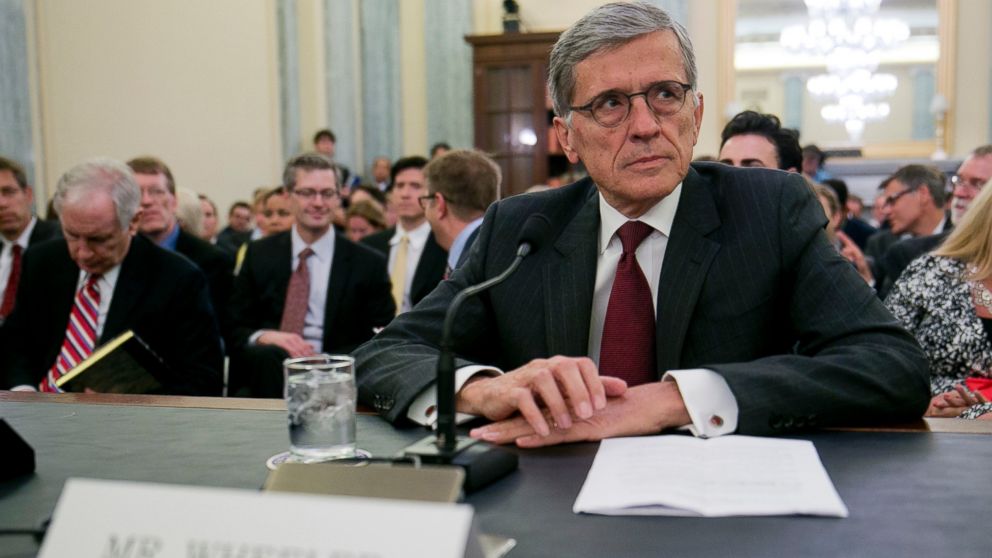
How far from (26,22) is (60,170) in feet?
3.95

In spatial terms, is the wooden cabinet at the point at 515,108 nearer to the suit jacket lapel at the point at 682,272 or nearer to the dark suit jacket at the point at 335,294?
the dark suit jacket at the point at 335,294

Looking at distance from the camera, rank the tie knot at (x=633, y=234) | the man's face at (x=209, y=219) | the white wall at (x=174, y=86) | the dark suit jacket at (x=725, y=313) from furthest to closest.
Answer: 1. the white wall at (x=174, y=86)
2. the man's face at (x=209, y=219)
3. the tie knot at (x=633, y=234)
4. the dark suit jacket at (x=725, y=313)

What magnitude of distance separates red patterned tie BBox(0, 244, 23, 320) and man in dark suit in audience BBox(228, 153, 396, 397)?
2.90 ft

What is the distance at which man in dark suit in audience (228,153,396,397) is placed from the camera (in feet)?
12.8

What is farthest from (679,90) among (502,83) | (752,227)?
A: (502,83)

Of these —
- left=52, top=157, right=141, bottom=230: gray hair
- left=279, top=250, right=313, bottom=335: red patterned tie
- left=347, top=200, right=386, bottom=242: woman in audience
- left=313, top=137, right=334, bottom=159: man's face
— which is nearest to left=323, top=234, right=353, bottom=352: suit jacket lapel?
left=279, top=250, right=313, bottom=335: red patterned tie

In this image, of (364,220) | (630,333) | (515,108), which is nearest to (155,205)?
(364,220)

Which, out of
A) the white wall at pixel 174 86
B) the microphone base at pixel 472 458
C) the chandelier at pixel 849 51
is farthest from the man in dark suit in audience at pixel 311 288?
the chandelier at pixel 849 51

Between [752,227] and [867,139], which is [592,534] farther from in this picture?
[867,139]

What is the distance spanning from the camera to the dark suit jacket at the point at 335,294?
390 centimetres

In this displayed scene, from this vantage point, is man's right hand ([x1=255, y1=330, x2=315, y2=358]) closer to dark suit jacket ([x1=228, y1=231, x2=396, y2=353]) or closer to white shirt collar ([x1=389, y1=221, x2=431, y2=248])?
dark suit jacket ([x1=228, y1=231, x2=396, y2=353])

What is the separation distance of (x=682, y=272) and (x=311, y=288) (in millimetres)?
2636

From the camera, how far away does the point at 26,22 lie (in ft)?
24.0

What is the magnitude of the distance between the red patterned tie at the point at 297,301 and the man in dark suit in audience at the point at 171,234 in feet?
0.88
